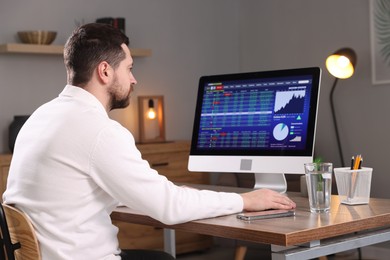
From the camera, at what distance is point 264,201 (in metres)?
2.33

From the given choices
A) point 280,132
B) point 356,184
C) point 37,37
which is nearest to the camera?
point 356,184

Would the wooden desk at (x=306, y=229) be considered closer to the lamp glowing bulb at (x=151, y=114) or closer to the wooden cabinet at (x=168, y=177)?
the wooden cabinet at (x=168, y=177)

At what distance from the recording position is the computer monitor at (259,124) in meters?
2.75

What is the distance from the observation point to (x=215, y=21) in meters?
6.01

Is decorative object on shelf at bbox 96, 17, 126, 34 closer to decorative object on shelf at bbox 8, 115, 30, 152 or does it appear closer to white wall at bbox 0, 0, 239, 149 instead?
white wall at bbox 0, 0, 239, 149

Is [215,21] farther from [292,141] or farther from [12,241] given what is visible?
[12,241]

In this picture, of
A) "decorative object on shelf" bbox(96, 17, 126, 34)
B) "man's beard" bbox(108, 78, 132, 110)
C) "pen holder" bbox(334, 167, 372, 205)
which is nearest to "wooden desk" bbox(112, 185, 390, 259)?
"pen holder" bbox(334, 167, 372, 205)

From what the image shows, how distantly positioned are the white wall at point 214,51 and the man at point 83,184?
279cm

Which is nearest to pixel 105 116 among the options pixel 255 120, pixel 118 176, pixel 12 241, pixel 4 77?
pixel 118 176

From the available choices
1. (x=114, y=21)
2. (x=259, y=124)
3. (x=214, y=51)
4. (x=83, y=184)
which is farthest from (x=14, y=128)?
(x=83, y=184)

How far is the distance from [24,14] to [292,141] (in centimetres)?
281

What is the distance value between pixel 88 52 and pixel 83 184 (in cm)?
43

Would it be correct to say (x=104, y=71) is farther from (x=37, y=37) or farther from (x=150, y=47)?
(x=150, y=47)

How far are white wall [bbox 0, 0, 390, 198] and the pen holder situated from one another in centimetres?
261
